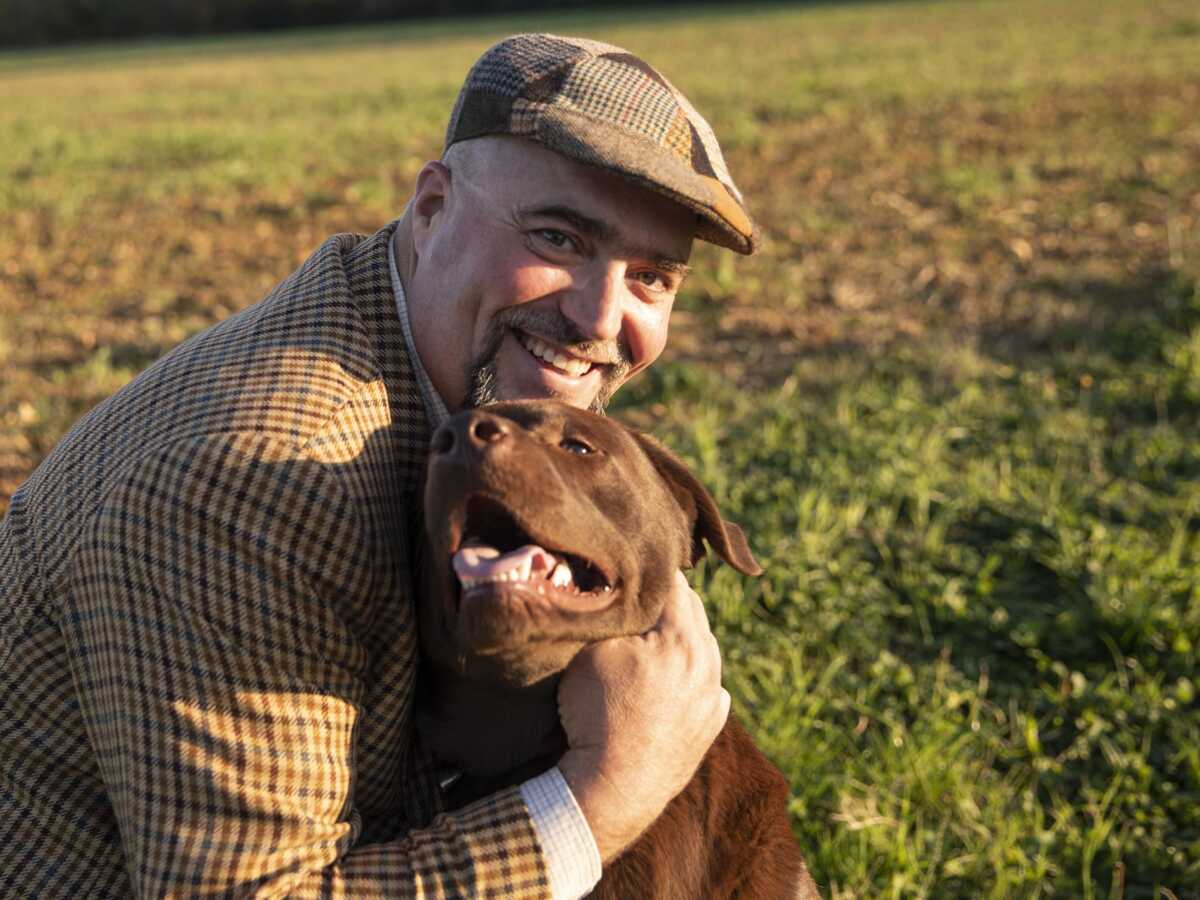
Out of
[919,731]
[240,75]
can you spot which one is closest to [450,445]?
[919,731]

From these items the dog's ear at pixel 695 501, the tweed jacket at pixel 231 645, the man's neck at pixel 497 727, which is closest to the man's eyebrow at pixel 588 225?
the dog's ear at pixel 695 501

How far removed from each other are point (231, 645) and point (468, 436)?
51cm

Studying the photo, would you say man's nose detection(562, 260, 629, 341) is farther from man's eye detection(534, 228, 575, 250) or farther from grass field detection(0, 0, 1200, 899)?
grass field detection(0, 0, 1200, 899)

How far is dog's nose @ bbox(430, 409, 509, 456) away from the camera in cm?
209

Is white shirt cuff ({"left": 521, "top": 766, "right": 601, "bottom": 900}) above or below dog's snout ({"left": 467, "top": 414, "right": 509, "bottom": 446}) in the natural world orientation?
below

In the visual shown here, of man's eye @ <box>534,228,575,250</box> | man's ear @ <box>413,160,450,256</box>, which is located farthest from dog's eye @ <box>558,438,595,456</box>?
man's ear @ <box>413,160,450,256</box>

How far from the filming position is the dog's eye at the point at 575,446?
2.40 m

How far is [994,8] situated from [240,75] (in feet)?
57.2

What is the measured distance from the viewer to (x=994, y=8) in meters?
29.4

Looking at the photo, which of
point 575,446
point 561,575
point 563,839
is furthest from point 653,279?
point 563,839

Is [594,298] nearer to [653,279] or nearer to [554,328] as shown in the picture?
[554,328]

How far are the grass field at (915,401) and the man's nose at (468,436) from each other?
1.77 m

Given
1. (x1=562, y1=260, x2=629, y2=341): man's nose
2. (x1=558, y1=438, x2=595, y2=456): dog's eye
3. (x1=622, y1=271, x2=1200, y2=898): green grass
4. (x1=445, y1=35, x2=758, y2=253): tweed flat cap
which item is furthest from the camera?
(x1=622, y1=271, x2=1200, y2=898): green grass

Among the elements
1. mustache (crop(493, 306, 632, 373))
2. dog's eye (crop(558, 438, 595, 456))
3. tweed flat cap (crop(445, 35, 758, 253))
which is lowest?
dog's eye (crop(558, 438, 595, 456))
